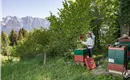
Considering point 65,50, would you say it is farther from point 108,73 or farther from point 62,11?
point 108,73

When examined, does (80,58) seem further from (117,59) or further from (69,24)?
(69,24)

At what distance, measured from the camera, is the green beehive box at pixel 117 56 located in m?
5.36

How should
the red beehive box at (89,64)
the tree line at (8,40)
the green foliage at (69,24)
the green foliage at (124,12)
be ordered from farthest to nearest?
the tree line at (8,40) < the green foliage at (124,12) < the green foliage at (69,24) < the red beehive box at (89,64)

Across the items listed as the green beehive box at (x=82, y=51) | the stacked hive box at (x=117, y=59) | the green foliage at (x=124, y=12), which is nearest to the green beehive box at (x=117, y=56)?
the stacked hive box at (x=117, y=59)

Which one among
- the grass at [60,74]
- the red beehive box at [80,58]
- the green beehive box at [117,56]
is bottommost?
the grass at [60,74]

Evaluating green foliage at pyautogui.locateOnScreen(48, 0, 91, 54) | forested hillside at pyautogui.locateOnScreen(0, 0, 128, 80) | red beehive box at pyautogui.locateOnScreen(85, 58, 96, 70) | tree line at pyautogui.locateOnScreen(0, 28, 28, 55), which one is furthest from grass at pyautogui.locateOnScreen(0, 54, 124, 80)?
tree line at pyautogui.locateOnScreen(0, 28, 28, 55)

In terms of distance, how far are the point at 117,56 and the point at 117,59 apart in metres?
0.10

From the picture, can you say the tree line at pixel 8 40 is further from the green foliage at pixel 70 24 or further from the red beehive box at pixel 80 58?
the red beehive box at pixel 80 58

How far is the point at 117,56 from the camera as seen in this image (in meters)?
5.50

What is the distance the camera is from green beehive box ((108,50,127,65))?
17.6 feet

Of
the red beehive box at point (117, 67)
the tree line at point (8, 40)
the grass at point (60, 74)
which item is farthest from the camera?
the tree line at point (8, 40)

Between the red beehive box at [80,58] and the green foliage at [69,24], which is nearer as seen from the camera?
the red beehive box at [80,58]

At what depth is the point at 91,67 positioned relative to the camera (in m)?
6.80

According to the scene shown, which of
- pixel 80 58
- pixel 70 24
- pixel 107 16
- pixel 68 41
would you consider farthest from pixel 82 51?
pixel 107 16
